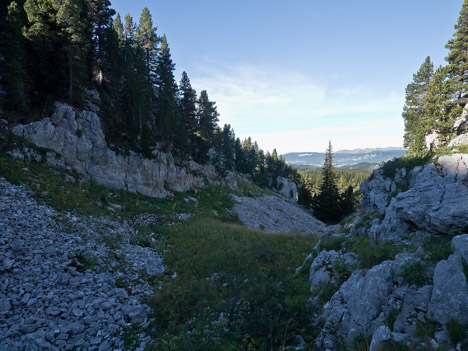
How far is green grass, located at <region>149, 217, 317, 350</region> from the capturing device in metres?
6.36

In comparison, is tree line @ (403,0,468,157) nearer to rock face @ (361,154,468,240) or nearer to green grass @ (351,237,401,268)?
rock face @ (361,154,468,240)

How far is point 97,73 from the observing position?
1206 inches

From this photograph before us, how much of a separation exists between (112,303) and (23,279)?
12.9ft

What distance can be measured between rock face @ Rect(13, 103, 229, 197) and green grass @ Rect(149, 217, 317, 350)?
384 inches

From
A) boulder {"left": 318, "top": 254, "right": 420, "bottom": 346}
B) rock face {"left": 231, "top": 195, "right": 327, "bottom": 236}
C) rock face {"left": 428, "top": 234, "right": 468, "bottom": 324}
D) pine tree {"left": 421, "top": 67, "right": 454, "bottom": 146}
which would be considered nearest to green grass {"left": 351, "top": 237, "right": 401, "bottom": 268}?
boulder {"left": 318, "top": 254, "right": 420, "bottom": 346}

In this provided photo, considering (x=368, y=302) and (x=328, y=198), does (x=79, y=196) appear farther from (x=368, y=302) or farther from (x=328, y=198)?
(x=328, y=198)

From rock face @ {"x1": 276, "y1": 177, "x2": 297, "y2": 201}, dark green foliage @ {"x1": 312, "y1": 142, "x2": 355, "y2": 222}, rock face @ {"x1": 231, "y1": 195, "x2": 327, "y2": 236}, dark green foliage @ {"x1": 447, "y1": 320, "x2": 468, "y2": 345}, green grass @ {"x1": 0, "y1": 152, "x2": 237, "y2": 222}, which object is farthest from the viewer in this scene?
rock face @ {"x1": 276, "y1": 177, "x2": 297, "y2": 201}

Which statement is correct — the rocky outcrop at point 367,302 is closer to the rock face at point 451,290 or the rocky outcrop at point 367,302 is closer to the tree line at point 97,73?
the rock face at point 451,290

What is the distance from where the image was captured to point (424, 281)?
5.91m

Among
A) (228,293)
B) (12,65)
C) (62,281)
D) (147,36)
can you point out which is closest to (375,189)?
(228,293)

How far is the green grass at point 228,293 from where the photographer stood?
6.36m

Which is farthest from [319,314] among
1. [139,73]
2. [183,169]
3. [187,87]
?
[187,87]

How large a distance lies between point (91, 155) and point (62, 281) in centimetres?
1780

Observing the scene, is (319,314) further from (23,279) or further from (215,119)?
(215,119)
